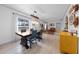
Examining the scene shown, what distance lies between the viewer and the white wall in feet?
16.0

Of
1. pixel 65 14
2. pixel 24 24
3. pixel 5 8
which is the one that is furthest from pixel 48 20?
pixel 5 8

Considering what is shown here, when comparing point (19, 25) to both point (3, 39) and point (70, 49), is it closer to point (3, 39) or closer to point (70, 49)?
point (3, 39)

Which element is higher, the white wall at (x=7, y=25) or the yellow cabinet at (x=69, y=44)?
the white wall at (x=7, y=25)

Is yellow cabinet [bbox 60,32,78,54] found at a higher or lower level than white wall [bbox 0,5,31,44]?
lower

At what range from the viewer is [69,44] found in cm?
→ 331

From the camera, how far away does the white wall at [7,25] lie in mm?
4879

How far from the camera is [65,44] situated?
11.3 ft

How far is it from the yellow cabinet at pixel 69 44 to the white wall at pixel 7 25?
2806mm

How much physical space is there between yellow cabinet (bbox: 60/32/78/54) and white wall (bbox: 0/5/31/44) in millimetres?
2806

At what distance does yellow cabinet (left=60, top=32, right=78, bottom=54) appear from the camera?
3088 mm

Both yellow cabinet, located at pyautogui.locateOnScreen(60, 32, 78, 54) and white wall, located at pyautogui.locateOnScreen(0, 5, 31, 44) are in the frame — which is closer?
yellow cabinet, located at pyautogui.locateOnScreen(60, 32, 78, 54)

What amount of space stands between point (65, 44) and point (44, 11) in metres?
2.07
